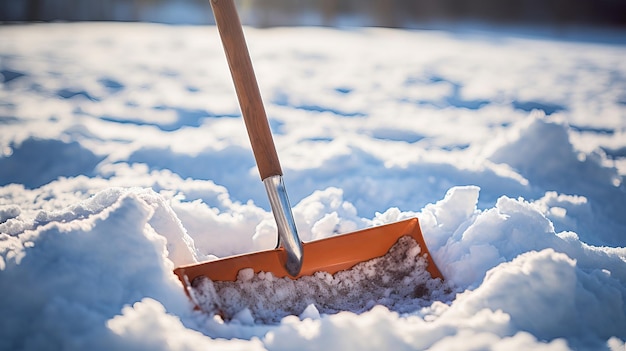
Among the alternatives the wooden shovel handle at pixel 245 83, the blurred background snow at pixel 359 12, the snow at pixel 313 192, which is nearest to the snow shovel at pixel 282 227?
the wooden shovel handle at pixel 245 83

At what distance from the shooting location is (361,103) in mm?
4031

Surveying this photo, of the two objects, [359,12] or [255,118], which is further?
[359,12]

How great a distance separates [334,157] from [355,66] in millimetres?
3313

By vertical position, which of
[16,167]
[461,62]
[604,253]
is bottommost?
[461,62]

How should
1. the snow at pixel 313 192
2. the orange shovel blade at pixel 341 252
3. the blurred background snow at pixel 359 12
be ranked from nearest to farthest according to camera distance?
the snow at pixel 313 192, the orange shovel blade at pixel 341 252, the blurred background snow at pixel 359 12

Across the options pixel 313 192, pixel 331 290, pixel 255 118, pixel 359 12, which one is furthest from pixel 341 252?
pixel 359 12

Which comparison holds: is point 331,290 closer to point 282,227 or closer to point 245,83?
point 282,227

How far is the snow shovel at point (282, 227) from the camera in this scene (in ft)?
4.73

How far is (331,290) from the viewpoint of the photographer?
1.42 metres

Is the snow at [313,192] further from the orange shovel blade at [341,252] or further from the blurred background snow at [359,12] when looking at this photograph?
the blurred background snow at [359,12]

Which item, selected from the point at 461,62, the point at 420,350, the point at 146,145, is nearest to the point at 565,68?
the point at 461,62

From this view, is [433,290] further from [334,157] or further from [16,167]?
[16,167]

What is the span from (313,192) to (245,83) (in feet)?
2.69

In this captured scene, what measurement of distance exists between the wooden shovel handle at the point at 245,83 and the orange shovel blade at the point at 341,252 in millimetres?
240
